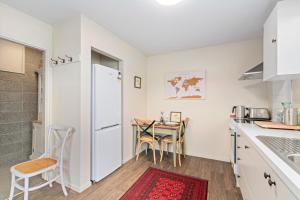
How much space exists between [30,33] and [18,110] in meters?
1.73

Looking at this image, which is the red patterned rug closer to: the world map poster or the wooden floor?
the wooden floor

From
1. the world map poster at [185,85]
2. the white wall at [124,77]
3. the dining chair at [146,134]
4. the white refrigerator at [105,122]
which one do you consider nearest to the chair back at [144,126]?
the dining chair at [146,134]

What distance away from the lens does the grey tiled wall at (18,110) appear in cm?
259

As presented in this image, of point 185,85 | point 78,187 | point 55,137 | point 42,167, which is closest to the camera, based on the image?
point 42,167

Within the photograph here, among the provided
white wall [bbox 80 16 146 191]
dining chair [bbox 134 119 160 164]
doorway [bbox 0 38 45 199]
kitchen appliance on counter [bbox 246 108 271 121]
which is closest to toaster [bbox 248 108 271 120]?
kitchen appliance on counter [bbox 246 108 271 121]

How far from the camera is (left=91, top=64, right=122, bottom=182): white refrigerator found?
208 centimetres

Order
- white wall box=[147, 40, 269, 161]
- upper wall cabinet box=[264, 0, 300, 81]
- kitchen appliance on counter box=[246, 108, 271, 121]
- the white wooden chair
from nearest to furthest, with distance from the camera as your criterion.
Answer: upper wall cabinet box=[264, 0, 300, 81]
the white wooden chair
kitchen appliance on counter box=[246, 108, 271, 121]
white wall box=[147, 40, 269, 161]

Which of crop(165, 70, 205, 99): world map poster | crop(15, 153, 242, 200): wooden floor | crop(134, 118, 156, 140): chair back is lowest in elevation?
crop(15, 153, 242, 200): wooden floor

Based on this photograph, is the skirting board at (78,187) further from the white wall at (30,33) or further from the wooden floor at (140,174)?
the white wall at (30,33)

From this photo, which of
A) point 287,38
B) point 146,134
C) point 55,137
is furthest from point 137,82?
point 287,38

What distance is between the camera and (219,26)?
221 centimetres

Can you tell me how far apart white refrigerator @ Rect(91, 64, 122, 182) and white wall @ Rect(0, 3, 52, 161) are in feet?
2.39

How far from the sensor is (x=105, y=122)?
88.7 inches

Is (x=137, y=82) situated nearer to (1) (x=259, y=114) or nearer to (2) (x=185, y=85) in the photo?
(2) (x=185, y=85)
